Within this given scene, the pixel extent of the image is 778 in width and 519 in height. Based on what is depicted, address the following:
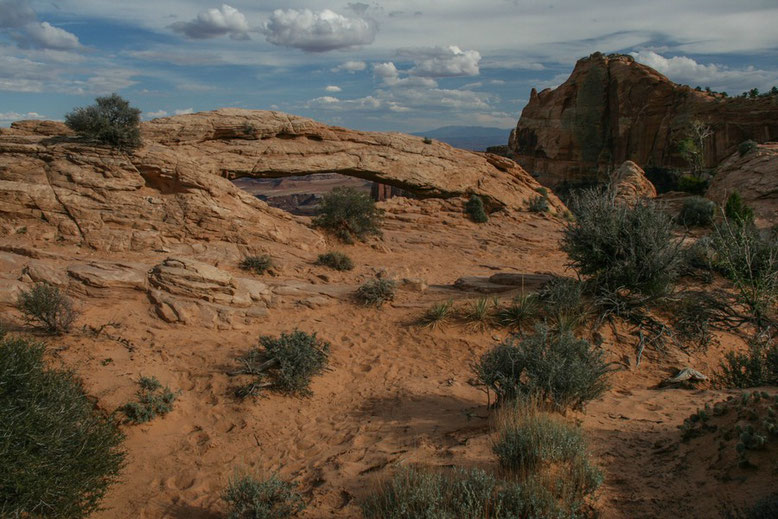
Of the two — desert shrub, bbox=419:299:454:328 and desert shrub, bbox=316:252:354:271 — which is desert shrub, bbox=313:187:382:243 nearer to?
desert shrub, bbox=316:252:354:271

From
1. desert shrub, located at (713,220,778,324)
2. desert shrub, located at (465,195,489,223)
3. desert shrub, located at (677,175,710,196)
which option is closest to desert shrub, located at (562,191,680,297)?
desert shrub, located at (713,220,778,324)

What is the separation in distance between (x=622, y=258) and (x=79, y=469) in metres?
7.75

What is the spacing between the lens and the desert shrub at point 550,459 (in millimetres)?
3264

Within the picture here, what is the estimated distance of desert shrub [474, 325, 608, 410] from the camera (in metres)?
4.70

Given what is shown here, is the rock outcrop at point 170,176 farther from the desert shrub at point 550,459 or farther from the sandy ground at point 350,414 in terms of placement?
the desert shrub at point 550,459

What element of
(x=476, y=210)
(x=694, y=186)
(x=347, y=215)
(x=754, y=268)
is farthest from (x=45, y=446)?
(x=694, y=186)

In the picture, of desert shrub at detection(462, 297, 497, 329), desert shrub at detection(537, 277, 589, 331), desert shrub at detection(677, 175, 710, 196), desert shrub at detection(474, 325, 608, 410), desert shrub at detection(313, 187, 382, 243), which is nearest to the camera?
desert shrub at detection(474, 325, 608, 410)

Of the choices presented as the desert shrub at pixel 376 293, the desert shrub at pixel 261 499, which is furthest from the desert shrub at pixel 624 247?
the desert shrub at pixel 261 499

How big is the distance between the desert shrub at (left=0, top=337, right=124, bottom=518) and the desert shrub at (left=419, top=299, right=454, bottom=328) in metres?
4.88

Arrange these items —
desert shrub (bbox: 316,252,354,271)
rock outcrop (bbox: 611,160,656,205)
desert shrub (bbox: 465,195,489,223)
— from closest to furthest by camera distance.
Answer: desert shrub (bbox: 316,252,354,271)
desert shrub (bbox: 465,195,489,223)
rock outcrop (bbox: 611,160,656,205)

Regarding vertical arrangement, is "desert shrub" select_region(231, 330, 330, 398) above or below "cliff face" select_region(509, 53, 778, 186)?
below

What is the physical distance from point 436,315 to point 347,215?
682 centimetres

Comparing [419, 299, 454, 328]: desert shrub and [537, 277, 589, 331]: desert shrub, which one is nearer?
[537, 277, 589, 331]: desert shrub

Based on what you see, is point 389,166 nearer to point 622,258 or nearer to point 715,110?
point 622,258
